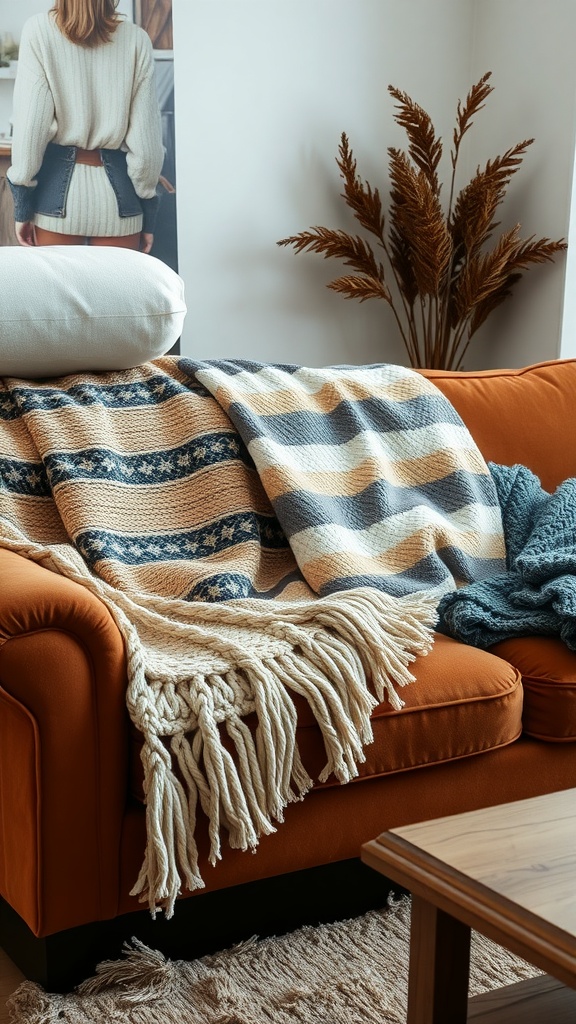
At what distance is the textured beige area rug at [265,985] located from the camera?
4.15ft

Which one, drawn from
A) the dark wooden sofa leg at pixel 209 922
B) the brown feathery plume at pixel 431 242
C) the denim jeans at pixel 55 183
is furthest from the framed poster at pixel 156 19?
the dark wooden sofa leg at pixel 209 922

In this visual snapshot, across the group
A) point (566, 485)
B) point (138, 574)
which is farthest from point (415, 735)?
point (566, 485)

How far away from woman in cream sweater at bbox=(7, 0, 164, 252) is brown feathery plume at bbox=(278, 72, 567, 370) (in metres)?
0.52

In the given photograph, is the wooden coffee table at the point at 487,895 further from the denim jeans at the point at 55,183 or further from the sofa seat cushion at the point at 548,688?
the denim jeans at the point at 55,183

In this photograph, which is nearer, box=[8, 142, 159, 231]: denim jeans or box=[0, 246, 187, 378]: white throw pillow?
box=[0, 246, 187, 378]: white throw pillow

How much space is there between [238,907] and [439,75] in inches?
109

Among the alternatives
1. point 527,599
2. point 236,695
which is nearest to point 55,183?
point 527,599

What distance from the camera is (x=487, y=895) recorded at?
860 millimetres

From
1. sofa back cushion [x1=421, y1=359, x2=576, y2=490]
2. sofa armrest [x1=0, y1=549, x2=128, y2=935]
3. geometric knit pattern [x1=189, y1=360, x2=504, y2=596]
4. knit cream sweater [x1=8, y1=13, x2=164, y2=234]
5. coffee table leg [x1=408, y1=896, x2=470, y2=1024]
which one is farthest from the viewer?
knit cream sweater [x1=8, y1=13, x2=164, y2=234]

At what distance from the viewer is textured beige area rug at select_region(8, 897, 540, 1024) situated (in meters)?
1.27

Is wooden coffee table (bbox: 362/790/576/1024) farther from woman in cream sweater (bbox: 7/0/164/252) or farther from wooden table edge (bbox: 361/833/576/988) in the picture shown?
woman in cream sweater (bbox: 7/0/164/252)

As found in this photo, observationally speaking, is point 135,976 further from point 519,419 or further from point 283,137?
point 283,137

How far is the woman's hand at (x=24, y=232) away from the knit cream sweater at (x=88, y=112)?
3cm

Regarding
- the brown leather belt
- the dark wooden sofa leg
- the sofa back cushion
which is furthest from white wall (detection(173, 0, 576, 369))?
the dark wooden sofa leg
